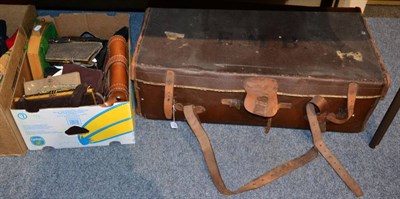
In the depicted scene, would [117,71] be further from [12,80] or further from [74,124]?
[12,80]

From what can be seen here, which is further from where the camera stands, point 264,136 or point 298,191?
point 264,136

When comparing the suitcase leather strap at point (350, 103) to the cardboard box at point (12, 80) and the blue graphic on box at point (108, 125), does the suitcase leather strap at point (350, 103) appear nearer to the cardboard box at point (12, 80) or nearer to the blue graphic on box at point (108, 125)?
the blue graphic on box at point (108, 125)

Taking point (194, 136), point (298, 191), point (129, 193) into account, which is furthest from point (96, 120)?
point (298, 191)

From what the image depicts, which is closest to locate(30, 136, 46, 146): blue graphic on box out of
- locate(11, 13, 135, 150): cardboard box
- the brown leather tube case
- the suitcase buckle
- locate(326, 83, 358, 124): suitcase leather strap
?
locate(11, 13, 135, 150): cardboard box

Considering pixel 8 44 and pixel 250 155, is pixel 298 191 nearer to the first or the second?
pixel 250 155

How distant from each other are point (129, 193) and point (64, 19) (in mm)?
752

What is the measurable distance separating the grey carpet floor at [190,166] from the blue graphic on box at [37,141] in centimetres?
5

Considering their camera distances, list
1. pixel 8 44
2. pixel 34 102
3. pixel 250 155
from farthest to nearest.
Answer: pixel 8 44 → pixel 250 155 → pixel 34 102

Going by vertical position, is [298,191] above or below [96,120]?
below

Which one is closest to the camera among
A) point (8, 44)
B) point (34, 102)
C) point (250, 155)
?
point (34, 102)

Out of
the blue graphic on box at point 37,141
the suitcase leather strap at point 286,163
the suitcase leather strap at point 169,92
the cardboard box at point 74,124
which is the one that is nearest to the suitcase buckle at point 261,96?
the suitcase leather strap at point 286,163

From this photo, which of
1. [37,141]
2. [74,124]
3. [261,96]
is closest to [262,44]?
[261,96]

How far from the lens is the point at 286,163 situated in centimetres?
139

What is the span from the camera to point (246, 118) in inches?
57.0
